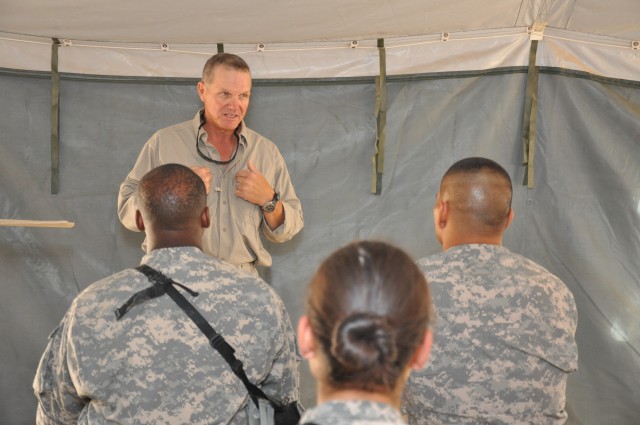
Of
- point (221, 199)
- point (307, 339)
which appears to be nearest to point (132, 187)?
point (221, 199)

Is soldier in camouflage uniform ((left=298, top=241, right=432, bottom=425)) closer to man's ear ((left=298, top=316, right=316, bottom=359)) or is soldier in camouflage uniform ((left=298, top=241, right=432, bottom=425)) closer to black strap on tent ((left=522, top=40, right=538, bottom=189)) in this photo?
man's ear ((left=298, top=316, right=316, bottom=359))

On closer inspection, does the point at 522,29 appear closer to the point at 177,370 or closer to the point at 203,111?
the point at 203,111

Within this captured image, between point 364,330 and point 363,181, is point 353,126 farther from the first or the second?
point 364,330

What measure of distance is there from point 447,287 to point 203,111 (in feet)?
5.72

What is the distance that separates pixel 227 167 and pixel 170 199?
1.28 metres

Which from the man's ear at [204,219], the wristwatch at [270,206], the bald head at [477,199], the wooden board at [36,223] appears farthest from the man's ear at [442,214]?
the wooden board at [36,223]

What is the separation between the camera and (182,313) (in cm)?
228

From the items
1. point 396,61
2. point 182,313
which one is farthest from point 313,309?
point 396,61

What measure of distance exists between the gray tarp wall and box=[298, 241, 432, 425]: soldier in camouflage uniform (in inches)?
107

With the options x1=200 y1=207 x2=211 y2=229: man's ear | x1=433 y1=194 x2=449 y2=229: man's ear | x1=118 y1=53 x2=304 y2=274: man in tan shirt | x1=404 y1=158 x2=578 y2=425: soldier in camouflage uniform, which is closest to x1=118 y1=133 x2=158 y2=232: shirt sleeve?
x1=118 y1=53 x2=304 y2=274: man in tan shirt

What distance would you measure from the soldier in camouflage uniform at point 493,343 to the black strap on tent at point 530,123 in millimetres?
1541

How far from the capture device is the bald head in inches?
106

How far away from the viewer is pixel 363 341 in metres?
1.40

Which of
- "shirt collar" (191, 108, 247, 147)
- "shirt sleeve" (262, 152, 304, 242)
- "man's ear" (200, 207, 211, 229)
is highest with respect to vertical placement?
"shirt collar" (191, 108, 247, 147)
